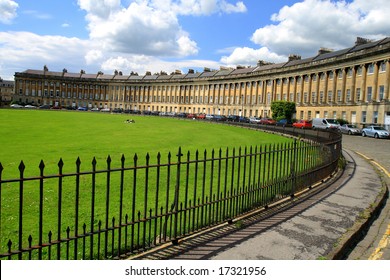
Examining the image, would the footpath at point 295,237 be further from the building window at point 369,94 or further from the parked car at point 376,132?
the building window at point 369,94

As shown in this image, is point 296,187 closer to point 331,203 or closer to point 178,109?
point 331,203

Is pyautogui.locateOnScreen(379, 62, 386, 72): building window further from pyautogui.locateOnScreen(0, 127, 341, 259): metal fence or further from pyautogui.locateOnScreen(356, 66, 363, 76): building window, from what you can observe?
pyautogui.locateOnScreen(0, 127, 341, 259): metal fence

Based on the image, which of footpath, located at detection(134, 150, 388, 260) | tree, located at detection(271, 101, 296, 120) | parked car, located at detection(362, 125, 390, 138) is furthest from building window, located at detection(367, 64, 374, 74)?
footpath, located at detection(134, 150, 388, 260)

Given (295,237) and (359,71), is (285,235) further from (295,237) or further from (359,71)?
(359,71)

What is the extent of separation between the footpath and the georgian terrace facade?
45131 millimetres

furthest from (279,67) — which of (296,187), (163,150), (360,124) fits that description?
(296,187)

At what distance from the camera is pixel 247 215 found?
832cm

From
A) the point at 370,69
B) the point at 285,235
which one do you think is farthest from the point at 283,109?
the point at 285,235

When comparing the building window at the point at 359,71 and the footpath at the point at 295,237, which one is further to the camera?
the building window at the point at 359,71

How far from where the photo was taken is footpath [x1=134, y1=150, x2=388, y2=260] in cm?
611

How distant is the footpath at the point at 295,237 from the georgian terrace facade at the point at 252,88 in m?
45.1

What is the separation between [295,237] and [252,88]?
8892 cm

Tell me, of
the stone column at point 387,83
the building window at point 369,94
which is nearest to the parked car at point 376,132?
the stone column at point 387,83

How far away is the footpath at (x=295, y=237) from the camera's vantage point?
6.11m
